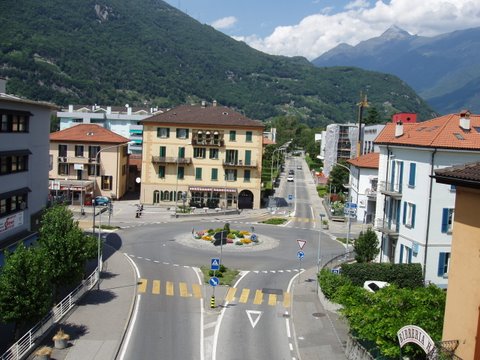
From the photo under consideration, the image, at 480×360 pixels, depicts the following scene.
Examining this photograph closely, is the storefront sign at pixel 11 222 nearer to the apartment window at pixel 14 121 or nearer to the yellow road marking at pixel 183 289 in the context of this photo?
the apartment window at pixel 14 121

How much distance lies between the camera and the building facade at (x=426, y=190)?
1398 inches

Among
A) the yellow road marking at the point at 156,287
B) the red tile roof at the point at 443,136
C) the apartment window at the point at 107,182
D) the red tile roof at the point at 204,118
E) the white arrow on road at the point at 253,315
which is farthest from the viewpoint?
the apartment window at the point at 107,182

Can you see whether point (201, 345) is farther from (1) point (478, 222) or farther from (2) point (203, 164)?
(2) point (203, 164)

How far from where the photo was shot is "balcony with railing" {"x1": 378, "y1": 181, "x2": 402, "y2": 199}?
129ft

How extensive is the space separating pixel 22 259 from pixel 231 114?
5495cm

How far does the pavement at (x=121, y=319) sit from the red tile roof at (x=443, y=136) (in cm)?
1205

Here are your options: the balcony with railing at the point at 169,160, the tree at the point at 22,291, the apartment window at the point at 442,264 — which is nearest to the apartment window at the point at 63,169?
the balcony with railing at the point at 169,160

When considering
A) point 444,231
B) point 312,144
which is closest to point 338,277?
point 444,231

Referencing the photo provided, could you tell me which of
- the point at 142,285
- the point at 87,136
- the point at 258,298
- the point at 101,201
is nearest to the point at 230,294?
the point at 258,298

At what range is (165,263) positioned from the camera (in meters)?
42.2

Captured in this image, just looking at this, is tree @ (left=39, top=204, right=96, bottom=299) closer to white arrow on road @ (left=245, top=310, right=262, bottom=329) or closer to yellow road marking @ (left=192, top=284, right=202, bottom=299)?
yellow road marking @ (left=192, top=284, right=202, bottom=299)

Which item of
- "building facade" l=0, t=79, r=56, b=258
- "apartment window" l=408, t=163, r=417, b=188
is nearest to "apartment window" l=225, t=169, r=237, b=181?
"building facade" l=0, t=79, r=56, b=258

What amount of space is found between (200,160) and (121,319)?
1848 inches

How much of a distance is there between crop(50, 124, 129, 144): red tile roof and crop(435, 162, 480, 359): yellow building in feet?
206
